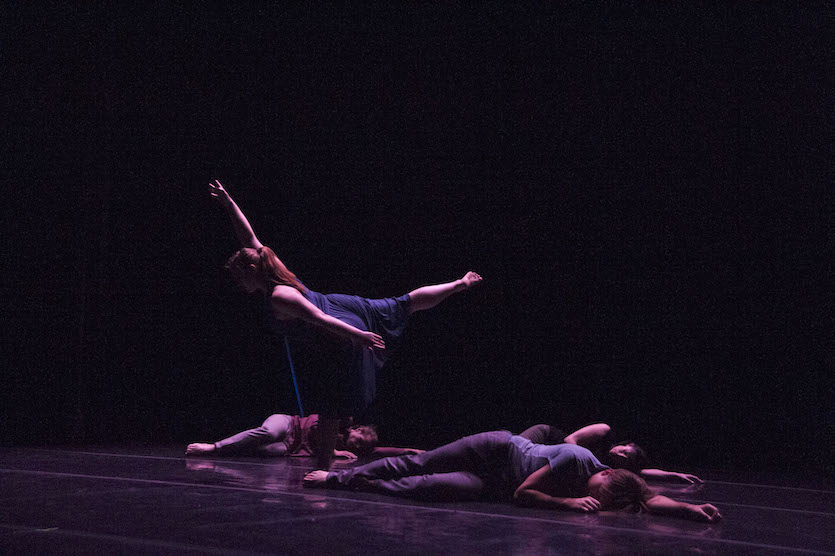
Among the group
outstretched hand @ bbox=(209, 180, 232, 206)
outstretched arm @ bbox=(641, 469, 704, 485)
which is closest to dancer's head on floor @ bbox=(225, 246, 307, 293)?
outstretched hand @ bbox=(209, 180, 232, 206)

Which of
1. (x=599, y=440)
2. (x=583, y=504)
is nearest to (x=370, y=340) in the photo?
(x=583, y=504)

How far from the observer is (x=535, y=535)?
241 cm

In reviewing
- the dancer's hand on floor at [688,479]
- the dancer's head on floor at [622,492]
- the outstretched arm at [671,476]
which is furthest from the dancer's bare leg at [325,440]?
the dancer's hand on floor at [688,479]

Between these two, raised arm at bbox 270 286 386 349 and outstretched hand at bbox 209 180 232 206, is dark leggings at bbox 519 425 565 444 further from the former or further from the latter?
outstretched hand at bbox 209 180 232 206

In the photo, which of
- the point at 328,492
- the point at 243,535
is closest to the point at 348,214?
the point at 328,492

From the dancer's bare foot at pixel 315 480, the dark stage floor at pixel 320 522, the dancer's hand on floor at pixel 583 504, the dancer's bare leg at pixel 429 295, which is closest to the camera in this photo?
the dark stage floor at pixel 320 522

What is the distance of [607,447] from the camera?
3.83 m

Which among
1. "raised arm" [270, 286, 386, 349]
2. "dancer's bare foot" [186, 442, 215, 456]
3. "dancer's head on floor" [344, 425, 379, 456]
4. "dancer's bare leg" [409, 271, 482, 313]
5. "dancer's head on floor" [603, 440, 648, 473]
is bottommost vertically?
"dancer's bare foot" [186, 442, 215, 456]

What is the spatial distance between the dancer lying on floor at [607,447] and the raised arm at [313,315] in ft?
2.74

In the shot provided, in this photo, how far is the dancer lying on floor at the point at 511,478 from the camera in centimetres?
288

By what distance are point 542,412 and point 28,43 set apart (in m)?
4.44

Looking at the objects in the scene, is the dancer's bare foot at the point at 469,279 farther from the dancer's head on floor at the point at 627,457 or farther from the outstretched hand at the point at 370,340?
the dancer's head on floor at the point at 627,457

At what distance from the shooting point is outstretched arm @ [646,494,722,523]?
2.68 metres

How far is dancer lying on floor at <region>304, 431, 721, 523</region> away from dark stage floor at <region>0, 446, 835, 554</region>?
8cm
